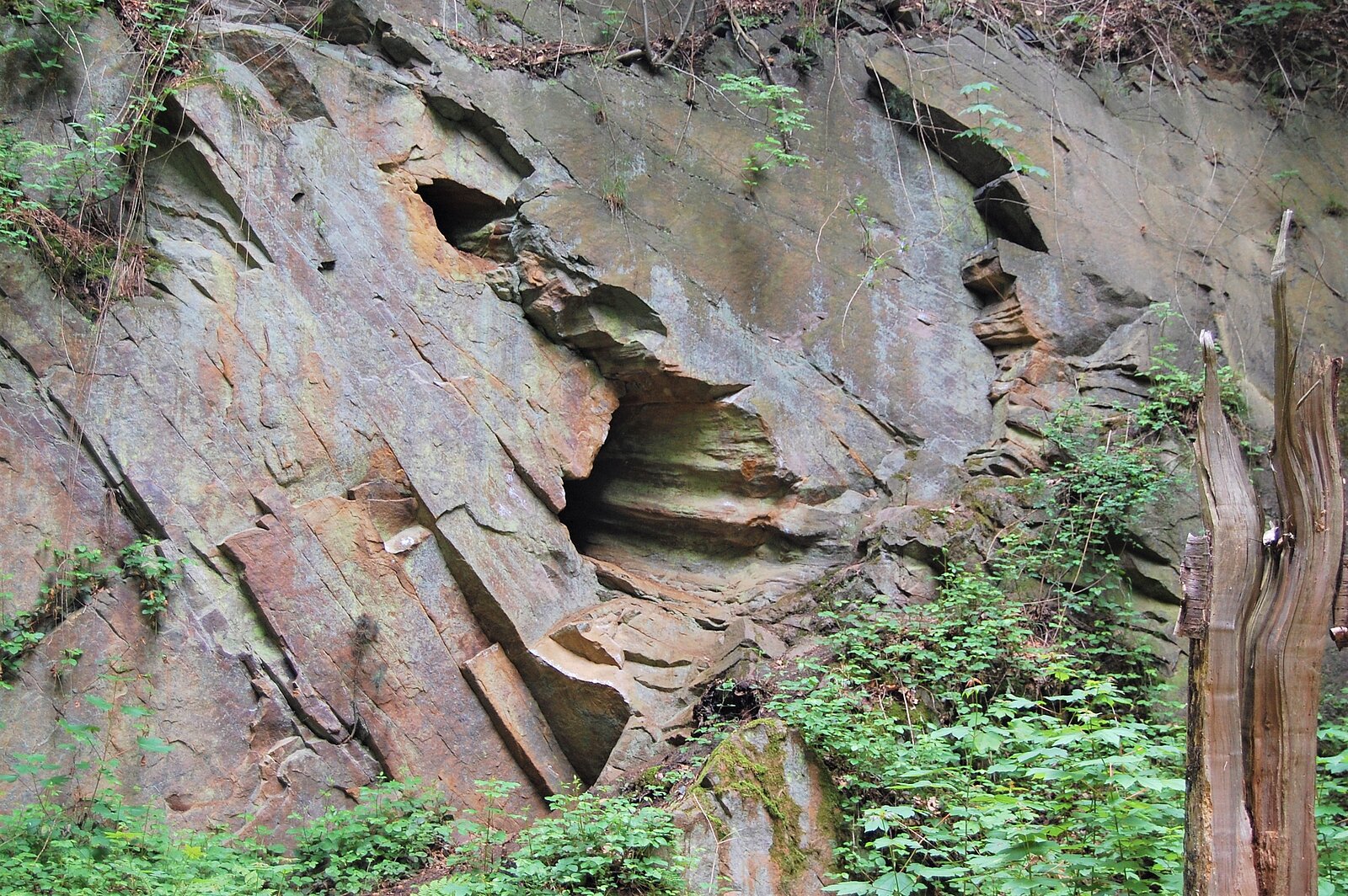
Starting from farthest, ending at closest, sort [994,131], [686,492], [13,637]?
[994,131], [686,492], [13,637]

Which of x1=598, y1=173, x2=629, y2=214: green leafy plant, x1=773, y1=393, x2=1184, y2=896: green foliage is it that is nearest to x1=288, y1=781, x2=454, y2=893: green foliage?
x1=773, y1=393, x2=1184, y2=896: green foliage

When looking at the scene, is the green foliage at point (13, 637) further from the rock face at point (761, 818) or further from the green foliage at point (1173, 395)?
the green foliage at point (1173, 395)

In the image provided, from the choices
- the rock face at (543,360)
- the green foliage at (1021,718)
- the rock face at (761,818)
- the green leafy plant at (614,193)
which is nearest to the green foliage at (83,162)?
the rock face at (543,360)

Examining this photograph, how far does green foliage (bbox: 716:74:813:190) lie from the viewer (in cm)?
802

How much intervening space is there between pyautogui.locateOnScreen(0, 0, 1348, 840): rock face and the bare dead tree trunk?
11.1ft

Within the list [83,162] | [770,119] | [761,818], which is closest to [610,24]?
[770,119]

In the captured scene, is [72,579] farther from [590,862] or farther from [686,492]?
[686,492]

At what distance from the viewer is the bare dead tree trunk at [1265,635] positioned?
2932mm

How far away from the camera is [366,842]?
5.38 metres

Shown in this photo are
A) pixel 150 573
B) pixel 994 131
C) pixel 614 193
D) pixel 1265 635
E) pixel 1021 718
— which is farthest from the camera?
pixel 994 131

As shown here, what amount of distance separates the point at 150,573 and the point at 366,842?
195 centimetres

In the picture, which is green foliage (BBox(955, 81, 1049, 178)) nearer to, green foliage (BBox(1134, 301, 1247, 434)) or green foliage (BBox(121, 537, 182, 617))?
green foliage (BBox(1134, 301, 1247, 434))

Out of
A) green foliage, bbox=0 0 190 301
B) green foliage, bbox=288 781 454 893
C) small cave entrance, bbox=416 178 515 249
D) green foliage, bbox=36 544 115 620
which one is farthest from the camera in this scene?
small cave entrance, bbox=416 178 515 249

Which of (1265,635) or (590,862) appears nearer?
(1265,635)
